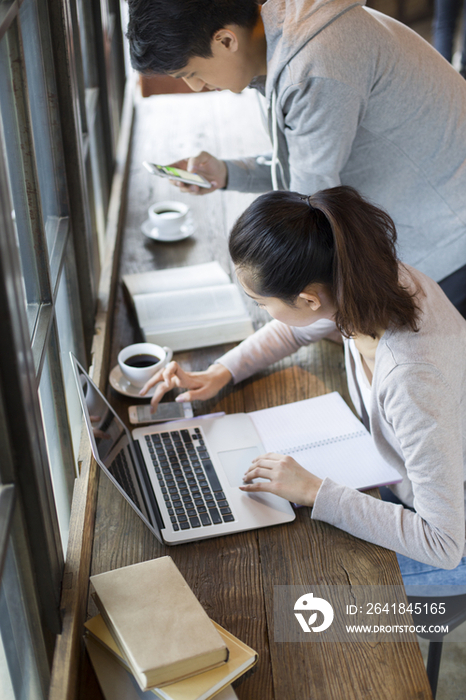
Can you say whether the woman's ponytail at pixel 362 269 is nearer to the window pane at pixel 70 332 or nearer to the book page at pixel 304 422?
the book page at pixel 304 422

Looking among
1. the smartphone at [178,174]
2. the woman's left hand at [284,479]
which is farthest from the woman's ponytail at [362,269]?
the smartphone at [178,174]

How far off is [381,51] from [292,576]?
3.24 ft

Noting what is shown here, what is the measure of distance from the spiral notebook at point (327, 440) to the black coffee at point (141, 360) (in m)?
0.25

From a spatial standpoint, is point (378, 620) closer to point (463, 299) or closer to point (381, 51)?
point (463, 299)

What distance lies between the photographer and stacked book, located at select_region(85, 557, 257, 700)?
0.78m

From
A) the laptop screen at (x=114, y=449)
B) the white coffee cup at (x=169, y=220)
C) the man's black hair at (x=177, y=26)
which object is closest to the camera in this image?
the laptop screen at (x=114, y=449)

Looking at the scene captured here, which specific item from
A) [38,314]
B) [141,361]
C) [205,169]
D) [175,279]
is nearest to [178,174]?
[205,169]

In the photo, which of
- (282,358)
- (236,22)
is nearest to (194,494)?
(282,358)

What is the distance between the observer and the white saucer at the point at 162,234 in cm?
200

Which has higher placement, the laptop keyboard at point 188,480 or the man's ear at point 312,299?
the man's ear at point 312,299

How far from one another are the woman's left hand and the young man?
57 cm

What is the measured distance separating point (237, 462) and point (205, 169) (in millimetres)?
885

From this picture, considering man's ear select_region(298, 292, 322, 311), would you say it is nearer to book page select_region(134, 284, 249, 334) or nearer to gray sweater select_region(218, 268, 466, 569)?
gray sweater select_region(218, 268, 466, 569)

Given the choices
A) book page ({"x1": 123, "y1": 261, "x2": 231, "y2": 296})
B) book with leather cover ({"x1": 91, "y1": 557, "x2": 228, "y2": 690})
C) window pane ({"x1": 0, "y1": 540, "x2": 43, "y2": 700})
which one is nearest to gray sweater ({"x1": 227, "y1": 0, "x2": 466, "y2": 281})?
book page ({"x1": 123, "y1": 261, "x2": 231, "y2": 296})
